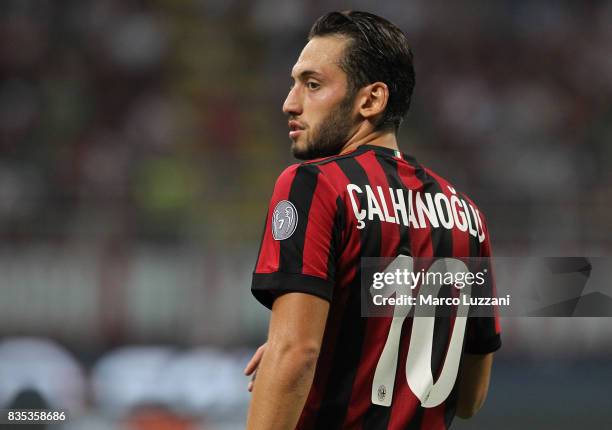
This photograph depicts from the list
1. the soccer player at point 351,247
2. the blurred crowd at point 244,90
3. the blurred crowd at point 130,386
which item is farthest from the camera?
the blurred crowd at point 244,90

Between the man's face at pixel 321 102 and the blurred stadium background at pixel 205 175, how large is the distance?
362 cm

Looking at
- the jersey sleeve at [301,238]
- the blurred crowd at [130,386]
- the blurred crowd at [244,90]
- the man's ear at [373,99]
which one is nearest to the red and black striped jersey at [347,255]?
the jersey sleeve at [301,238]

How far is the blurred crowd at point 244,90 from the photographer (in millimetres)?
9626

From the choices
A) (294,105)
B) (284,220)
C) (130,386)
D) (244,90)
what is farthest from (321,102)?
(244,90)

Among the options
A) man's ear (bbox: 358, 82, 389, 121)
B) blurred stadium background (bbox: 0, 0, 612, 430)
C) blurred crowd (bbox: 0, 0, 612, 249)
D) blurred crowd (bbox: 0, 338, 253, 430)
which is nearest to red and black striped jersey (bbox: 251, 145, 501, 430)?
man's ear (bbox: 358, 82, 389, 121)

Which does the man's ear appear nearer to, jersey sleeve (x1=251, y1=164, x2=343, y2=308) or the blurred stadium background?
jersey sleeve (x1=251, y1=164, x2=343, y2=308)

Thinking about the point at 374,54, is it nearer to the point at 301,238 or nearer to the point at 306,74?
the point at 306,74

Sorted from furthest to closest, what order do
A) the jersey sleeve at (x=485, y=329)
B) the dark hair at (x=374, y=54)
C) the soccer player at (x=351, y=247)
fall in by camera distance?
the jersey sleeve at (x=485, y=329), the dark hair at (x=374, y=54), the soccer player at (x=351, y=247)

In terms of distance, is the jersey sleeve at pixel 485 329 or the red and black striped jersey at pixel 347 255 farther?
the jersey sleeve at pixel 485 329

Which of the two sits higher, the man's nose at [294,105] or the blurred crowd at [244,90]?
the blurred crowd at [244,90]

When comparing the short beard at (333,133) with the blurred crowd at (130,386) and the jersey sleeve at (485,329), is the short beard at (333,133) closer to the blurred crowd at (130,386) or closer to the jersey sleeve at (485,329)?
the jersey sleeve at (485,329)

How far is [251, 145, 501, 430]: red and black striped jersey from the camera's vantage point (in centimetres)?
183

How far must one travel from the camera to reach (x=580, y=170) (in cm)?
952

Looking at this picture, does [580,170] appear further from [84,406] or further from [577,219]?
[84,406]
